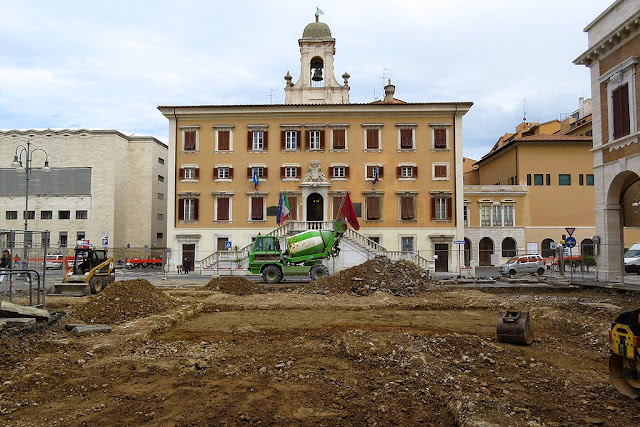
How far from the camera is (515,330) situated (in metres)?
10.3

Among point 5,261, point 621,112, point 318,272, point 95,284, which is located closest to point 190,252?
point 318,272

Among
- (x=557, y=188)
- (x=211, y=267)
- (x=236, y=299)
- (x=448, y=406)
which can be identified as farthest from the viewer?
(x=557, y=188)

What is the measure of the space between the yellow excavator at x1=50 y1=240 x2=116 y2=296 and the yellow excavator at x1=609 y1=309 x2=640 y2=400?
64.0 feet

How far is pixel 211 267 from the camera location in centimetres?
3344

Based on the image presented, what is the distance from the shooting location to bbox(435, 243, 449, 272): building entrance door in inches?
1464

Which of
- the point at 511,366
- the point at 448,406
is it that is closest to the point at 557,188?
the point at 511,366

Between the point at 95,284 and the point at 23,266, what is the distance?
8056 millimetres

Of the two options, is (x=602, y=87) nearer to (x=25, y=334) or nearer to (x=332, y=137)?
(x=332, y=137)

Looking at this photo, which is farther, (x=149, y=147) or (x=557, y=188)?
(x=149, y=147)

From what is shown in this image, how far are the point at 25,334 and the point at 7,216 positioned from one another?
47.9m

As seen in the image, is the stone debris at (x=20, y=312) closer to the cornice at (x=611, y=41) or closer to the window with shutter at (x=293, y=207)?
the cornice at (x=611, y=41)

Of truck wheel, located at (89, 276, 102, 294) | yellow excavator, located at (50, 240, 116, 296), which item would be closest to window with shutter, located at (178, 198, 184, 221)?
yellow excavator, located at (50, 240, 116, 296)

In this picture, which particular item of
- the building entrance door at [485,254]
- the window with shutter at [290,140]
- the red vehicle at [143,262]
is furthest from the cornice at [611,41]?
the red vehicle at [143,262]

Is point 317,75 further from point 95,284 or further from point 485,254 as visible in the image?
point 95,284
